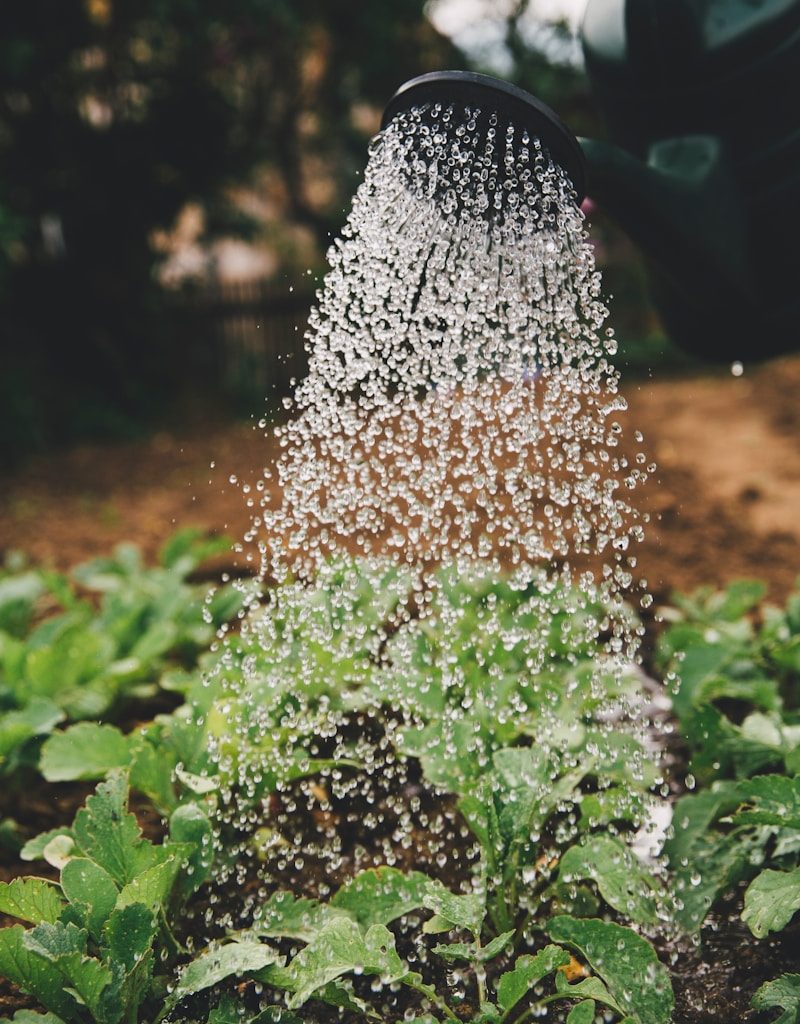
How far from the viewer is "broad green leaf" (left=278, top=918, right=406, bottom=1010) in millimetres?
1415

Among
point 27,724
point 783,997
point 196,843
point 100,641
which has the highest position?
point 100,641

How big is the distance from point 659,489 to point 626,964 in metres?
3.77

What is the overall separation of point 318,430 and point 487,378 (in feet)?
1.23

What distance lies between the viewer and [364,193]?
181 centimetres

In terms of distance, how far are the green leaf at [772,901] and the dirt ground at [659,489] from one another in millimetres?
1850

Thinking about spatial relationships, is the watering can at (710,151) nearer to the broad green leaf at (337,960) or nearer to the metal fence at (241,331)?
the broad green leaf at (337,960)

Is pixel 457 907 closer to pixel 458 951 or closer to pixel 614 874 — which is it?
pixel 458 951

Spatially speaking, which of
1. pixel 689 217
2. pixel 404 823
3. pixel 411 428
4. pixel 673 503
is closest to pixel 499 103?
pixel 689 217

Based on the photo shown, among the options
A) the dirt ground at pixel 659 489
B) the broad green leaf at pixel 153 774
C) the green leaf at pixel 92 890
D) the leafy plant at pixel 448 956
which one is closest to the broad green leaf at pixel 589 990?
the leafy plant at pixel 448 956

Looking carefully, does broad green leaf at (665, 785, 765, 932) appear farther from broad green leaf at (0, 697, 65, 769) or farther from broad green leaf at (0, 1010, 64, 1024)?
broad green leaf at (0, 697, 65, 769)

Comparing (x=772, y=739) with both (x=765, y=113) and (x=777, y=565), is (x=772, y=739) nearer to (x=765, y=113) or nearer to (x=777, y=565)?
(x=765, y=113)

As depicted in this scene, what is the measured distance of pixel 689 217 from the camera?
5.80 feet

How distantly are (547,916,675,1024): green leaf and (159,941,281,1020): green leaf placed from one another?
451mm

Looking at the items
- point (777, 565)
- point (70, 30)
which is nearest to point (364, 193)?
point (777, 565)
